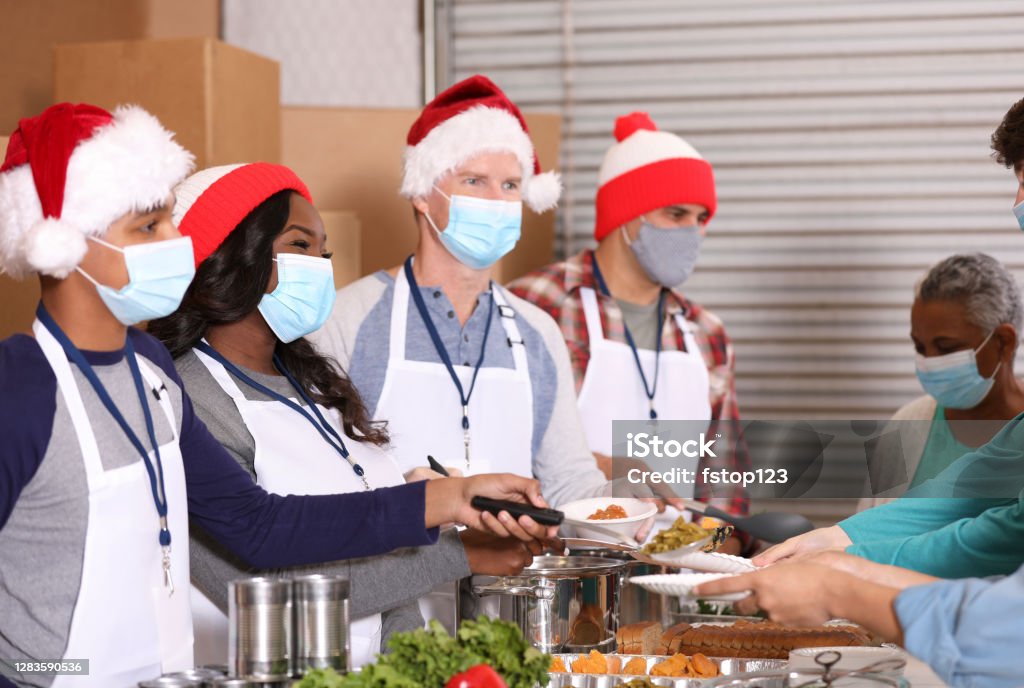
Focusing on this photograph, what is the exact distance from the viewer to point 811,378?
168 inches

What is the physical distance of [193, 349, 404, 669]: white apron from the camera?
221 cm

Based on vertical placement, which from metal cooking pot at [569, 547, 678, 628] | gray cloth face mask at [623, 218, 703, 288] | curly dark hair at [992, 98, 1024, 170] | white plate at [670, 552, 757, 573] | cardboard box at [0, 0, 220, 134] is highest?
cardboard box at [0, 0, 220, 134]

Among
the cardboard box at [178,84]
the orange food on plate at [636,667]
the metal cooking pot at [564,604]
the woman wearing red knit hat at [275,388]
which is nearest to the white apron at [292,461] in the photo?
the woman wearing red knit hat at [275,388]

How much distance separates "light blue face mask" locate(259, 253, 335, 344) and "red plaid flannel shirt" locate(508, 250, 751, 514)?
4.07 feet

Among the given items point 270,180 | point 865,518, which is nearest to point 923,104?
point 865,518

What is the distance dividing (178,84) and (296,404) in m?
1.31

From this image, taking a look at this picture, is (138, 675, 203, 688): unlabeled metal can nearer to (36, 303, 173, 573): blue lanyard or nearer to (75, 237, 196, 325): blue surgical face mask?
(36, 303, 173, 573): blue lanyard

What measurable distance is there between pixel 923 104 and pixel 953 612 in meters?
3.01

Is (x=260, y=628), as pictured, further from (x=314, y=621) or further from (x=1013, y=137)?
(x=1013, y=137)

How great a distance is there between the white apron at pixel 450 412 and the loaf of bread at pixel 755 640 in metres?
0.70

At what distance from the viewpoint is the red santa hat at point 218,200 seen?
2303 mm

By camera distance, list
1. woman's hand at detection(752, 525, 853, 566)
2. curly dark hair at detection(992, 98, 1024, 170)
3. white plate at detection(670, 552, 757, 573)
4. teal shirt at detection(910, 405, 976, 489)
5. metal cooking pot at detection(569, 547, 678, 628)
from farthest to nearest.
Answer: teal shirt at detection(910, 405, 976, 489), metal cooking pot at detection(569, 547, 678, 628), woman's hand at detection(752, 525, 853, 566), curly dark hair at detection(992, 98, 1024, 170), white plate at detection(670, 552, 757, 573)

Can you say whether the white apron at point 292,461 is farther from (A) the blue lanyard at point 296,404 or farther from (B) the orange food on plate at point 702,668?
(B) the orange food on plate at point 702,668

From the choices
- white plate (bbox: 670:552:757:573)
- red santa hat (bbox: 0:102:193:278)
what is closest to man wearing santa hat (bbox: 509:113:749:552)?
white plate (bbox: 670:552:757:573)
